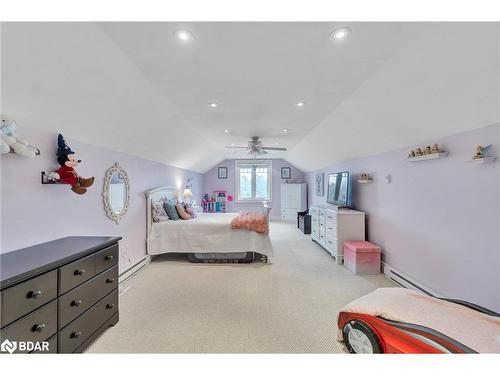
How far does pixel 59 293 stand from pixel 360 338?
218cm

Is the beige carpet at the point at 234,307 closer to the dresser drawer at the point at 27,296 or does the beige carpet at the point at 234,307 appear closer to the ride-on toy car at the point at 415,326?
the ride-on toy car at the point at 415,326

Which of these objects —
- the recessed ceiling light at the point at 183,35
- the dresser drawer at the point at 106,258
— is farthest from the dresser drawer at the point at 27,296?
the recessed ceiling light at the point at 183,35

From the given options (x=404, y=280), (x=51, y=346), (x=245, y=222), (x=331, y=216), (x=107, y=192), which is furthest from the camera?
(x=331, y=216)

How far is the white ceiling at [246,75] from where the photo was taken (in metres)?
1.39

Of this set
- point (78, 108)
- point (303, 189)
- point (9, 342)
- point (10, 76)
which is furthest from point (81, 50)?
point (303, 189)

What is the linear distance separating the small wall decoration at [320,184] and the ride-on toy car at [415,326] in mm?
4560

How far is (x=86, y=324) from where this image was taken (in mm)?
1605

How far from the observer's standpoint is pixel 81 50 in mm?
1467

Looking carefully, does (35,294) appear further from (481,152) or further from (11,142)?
(481,152)

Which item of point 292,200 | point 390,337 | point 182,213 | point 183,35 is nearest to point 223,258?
point 182,213

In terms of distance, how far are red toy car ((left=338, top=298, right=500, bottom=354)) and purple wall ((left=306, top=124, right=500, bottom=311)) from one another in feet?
1.83
